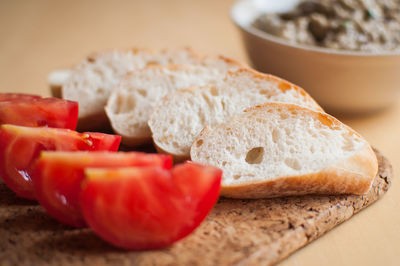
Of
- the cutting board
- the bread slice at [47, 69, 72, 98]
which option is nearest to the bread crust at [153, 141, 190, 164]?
the cutting board

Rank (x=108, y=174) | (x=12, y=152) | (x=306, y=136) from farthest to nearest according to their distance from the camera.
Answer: (x=306, y=136) → (x=12, y=152) → (x=108, y=174)

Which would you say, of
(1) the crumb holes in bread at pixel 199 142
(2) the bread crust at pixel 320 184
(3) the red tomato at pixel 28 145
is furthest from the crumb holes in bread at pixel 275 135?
(3) the red tomato at pixel 28 145

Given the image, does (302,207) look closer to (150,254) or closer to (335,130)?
(335,130)

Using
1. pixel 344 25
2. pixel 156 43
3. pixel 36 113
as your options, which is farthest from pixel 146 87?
pixel 156 43

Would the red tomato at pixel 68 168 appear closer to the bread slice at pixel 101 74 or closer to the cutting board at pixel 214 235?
the cutting board at pixel 214 235

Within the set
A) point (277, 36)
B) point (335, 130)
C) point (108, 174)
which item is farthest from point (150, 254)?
point (277, 36)

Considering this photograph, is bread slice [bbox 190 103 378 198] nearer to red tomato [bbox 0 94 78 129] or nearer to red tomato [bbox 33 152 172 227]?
red tomato [bbox 33 152 172 227]
